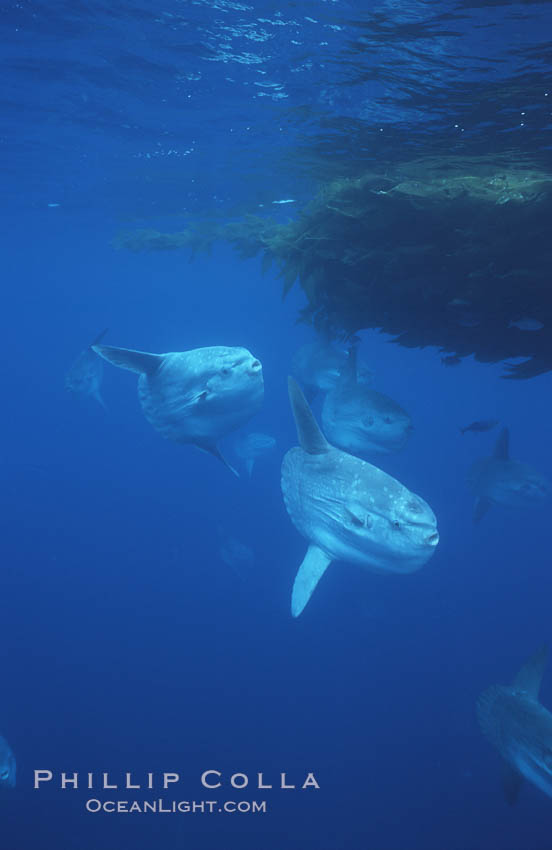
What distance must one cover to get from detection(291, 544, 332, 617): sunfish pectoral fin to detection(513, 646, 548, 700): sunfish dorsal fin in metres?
3.28

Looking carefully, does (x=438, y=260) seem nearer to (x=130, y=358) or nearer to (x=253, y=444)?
(x=130, y=358)

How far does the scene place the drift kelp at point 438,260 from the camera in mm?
7062

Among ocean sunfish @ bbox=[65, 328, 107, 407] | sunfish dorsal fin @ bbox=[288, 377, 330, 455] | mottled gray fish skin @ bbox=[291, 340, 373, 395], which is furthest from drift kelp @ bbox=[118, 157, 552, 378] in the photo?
ocean sunfish @ bbox=[65, 328, 107, 407]

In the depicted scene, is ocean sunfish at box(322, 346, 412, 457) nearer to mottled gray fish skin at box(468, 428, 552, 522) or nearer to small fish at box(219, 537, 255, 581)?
mottled gray fish skin at box(468, 428, 552, 522)

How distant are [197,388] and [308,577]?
8.47ft

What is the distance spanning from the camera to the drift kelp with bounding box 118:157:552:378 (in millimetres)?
7062

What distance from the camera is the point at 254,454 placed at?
14203mm

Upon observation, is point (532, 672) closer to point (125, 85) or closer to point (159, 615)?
point (159, 615)

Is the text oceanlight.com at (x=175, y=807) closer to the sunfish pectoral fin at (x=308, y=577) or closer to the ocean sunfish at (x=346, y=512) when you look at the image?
the sunfish pectoral fin at (x=308, y=577)

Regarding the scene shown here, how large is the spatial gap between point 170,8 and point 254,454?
984 cm

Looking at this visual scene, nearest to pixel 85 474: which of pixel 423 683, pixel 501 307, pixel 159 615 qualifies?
pixel 159 615

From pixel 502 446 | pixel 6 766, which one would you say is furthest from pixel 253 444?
pixel 6 766

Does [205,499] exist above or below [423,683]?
below

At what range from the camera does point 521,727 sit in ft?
18.1
